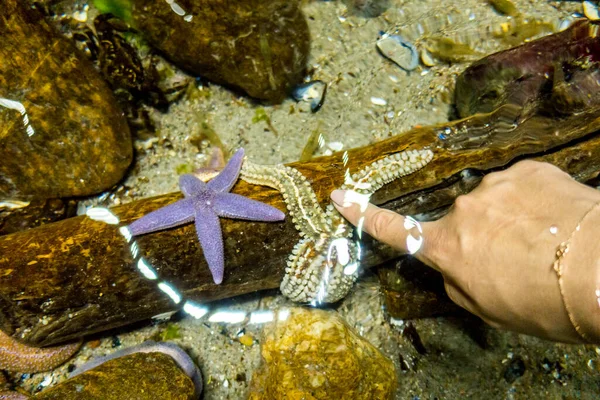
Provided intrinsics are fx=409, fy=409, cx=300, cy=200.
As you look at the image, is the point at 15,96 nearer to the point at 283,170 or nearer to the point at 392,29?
the point at 283,170

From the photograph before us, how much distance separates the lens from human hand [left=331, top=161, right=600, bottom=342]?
2102 mm

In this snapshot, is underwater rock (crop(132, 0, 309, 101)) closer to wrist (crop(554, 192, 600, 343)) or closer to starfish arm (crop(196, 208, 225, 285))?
starfish arm (crop(196, 208, 225, 285))

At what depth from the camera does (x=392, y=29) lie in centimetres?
559

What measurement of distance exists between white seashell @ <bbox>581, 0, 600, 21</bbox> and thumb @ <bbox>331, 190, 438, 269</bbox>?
4.30m

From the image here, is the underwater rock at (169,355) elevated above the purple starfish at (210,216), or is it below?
below

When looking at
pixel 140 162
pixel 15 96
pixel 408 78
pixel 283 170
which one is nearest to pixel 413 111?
pixel 408 78

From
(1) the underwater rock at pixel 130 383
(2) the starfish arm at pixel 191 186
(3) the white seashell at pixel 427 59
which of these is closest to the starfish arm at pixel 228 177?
(2) the starfish arm at pixel 191 186

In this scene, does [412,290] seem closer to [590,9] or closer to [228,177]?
[228,177]

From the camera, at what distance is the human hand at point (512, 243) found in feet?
6.89

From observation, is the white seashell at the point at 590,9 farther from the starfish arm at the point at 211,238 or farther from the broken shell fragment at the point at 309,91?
the starfish arm at the point at 211,238

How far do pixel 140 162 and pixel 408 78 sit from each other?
11.9ft

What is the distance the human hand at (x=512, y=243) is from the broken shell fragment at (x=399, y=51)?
311 centimetres

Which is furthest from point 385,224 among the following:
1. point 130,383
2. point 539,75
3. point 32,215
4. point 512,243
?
point 32,215

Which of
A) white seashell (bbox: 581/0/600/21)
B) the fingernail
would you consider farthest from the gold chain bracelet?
white seashell (bbox: 581/0/600/21)
